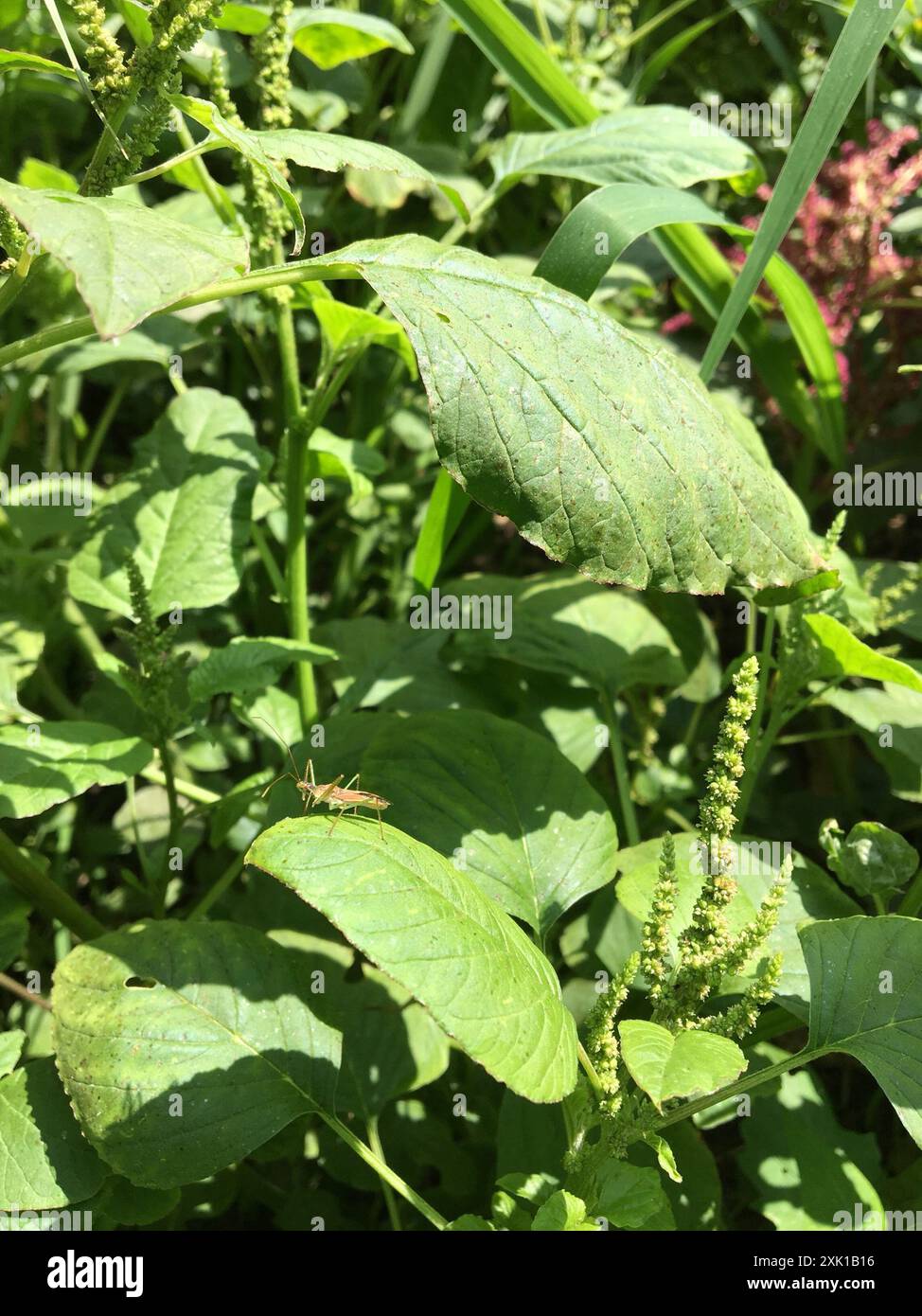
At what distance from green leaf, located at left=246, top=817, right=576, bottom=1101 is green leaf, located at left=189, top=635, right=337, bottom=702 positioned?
0.28 metres

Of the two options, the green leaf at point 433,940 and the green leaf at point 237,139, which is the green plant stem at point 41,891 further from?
the green leaf at point 237,139

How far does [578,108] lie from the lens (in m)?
1.38

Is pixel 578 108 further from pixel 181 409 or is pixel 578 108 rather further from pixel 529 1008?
pixel 529 1008

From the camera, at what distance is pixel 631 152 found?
1.24 m

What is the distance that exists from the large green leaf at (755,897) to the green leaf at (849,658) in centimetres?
19

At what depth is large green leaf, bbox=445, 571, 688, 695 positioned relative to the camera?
1.31m

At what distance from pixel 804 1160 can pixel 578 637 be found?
0.60m

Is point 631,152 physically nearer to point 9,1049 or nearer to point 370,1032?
point 370,1032

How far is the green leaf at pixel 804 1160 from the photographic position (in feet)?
3.47

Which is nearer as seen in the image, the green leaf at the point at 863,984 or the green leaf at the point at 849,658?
the green leaf at the point at 863,984

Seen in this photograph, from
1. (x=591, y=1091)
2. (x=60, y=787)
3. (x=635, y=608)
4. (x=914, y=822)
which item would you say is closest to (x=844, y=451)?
(x=635, y=608)

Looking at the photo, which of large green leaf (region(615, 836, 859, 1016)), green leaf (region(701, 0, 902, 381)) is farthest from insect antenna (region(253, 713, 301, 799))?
green leaf (region(701, 0, 902, 381))

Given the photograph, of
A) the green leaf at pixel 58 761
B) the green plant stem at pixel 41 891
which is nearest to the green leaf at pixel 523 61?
the green leaf at pixel 58 761

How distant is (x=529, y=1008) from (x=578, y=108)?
1107 millimetres
